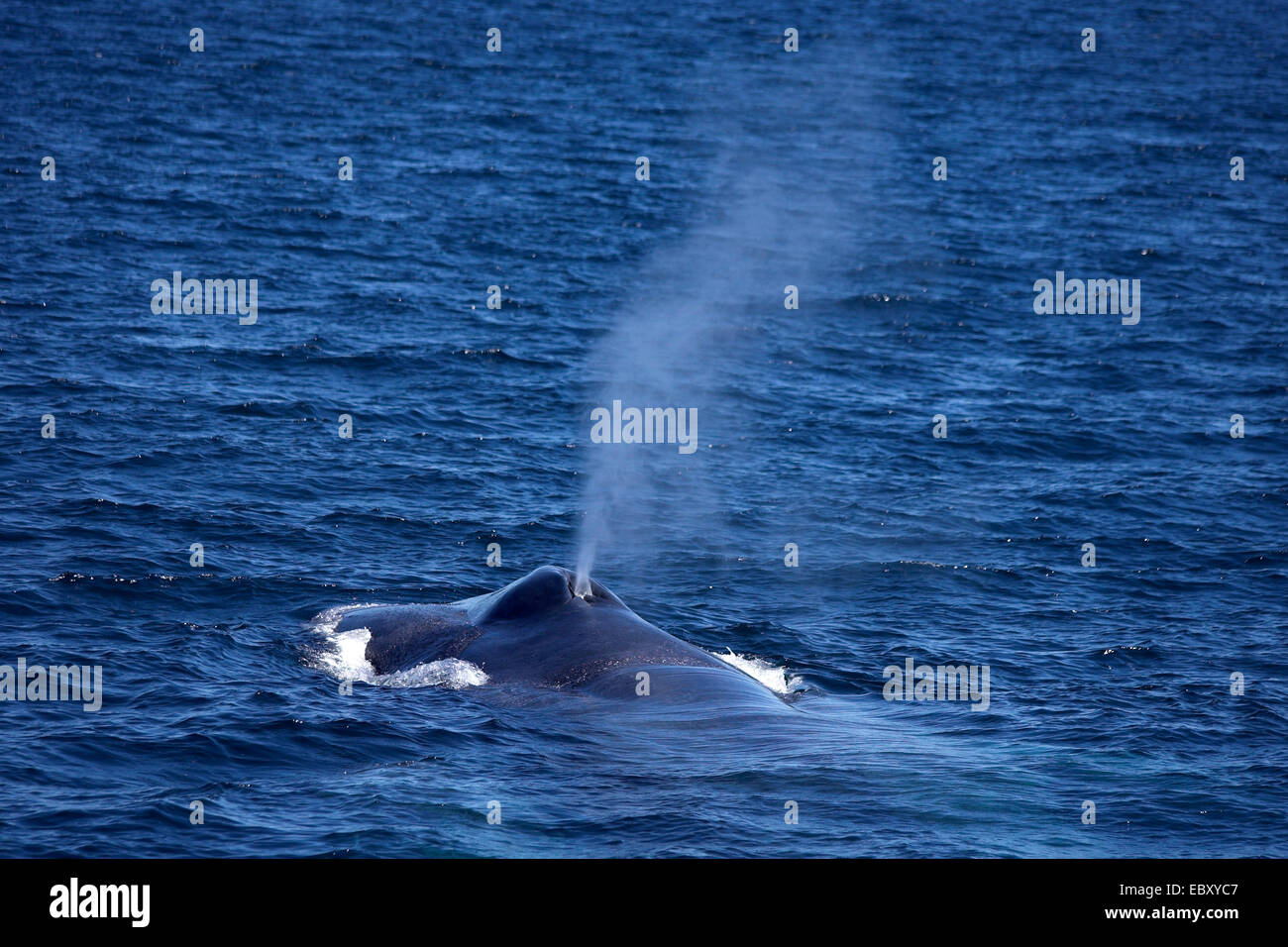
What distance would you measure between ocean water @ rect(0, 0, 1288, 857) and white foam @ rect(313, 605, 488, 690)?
124 mm

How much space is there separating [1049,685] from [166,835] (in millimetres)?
15581

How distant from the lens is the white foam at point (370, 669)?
22.6 metres

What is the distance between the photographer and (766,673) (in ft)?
85.3

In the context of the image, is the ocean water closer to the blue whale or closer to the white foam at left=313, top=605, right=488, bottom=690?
the white foam at left=313, top=605, right=488, bottom=690

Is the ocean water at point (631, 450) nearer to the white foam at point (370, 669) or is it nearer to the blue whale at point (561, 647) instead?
the white foam at point (370, 669)

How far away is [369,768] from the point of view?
63.7 feet

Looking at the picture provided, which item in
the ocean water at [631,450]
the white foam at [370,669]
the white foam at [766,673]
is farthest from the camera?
the white foam at [766,673]

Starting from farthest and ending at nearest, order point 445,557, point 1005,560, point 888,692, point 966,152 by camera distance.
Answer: point 966,152, point 1005,560, point 445,557, point 888,692

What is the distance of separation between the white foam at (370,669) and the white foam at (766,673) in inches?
187

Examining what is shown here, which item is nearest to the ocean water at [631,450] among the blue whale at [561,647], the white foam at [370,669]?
the white foam at [370,669]

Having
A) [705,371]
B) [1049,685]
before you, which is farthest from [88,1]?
[1049,685]

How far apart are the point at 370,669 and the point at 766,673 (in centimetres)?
716


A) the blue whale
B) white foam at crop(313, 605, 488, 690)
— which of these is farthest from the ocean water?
the blue whale
